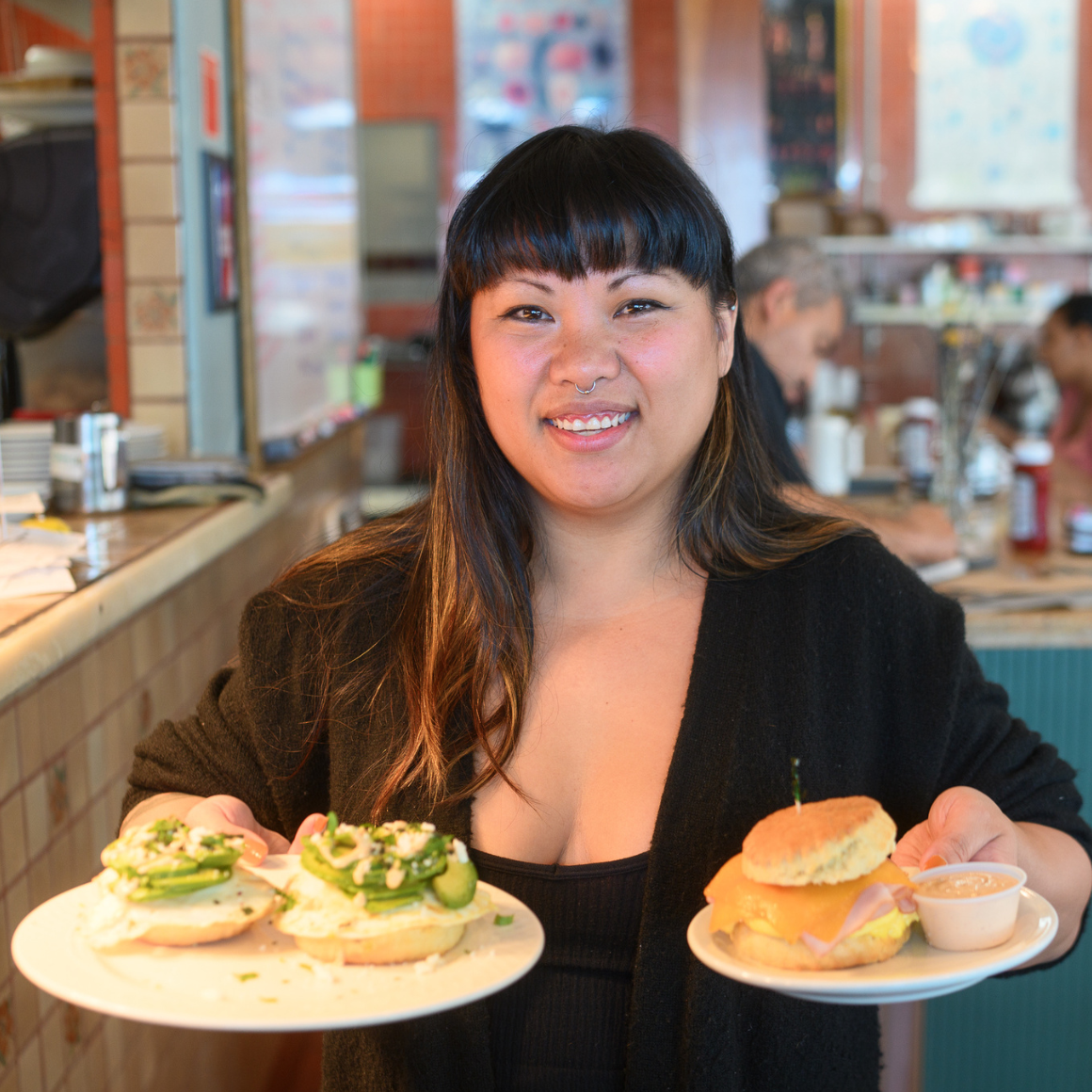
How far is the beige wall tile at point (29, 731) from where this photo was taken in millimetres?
1584

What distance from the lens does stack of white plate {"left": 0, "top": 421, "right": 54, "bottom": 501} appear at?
2395mm

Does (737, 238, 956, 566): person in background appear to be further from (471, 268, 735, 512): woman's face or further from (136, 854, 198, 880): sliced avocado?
(136, 854, 198, 880): sliced avocado

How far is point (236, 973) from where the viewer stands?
0.94 meters

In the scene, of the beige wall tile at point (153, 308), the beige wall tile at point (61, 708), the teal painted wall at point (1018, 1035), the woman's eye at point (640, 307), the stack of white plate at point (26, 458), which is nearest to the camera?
the woman's eye at point (640, 307)

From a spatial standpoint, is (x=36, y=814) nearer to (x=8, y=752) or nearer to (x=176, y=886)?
(x=8, y=752)

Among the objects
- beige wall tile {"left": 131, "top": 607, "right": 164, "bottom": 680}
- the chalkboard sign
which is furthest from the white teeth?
the chalkboard sign

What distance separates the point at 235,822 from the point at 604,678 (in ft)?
1.35


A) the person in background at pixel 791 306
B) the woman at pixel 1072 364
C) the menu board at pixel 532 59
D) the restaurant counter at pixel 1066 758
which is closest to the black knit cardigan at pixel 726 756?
the restaurant counter at pixel 1066 758

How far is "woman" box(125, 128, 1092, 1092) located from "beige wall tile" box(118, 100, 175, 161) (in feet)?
5.62

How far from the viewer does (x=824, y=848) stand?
1000 millimetres

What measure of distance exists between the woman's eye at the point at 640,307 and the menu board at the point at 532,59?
6614 millimetres

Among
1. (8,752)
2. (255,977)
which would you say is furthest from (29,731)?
(255,977)

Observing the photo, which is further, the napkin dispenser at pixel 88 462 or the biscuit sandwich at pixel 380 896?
the napkin dispenser at pixel 88 462

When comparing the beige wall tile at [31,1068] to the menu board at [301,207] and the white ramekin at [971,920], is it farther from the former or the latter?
the menu board at [301,207]
